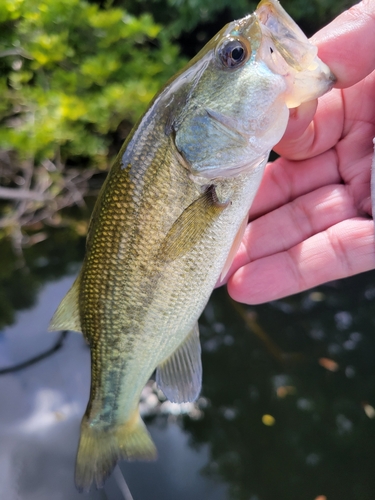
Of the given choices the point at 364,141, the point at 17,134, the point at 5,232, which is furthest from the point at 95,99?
the point at 364,141

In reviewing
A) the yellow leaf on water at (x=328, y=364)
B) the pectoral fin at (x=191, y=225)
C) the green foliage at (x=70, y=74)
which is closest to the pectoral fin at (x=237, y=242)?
the pectoral fin at (x=191, y=225)

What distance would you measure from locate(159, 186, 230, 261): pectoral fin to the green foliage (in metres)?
2.01

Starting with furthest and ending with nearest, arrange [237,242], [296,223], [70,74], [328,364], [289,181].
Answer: [70,74] < [328,364] < [289,181] < [296,223] < [237,242]

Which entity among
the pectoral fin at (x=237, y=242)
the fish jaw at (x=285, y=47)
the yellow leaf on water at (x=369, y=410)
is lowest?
the yellow leaf on water at (x=369, y=410)

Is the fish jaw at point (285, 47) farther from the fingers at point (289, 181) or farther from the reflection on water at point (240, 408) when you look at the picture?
the reflection on water at point (240, 408)

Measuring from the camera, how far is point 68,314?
4.47ft

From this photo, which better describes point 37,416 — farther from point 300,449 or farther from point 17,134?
point 17,134

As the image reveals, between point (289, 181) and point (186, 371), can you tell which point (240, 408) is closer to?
point (186, 371)

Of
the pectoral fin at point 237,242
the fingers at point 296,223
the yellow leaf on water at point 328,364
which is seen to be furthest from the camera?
the yellow leaf on water at point 328,364

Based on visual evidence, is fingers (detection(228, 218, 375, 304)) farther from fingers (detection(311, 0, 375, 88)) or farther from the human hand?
fingers (detection(311, 0, 375, 88))

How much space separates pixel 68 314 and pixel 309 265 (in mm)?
952

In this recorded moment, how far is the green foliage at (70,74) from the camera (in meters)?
2.92

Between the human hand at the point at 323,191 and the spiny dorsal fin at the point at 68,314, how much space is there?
0.61m

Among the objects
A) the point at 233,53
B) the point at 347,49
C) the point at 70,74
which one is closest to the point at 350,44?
the point at 347,49
